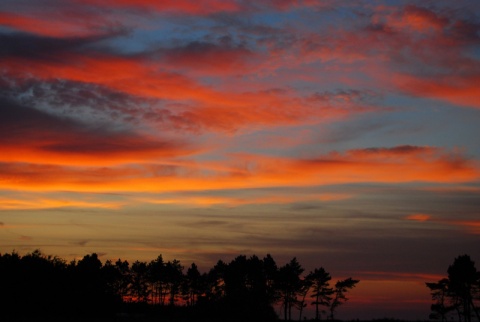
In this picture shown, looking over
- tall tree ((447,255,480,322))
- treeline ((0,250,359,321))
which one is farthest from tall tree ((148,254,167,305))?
tall tree ((447,255,480,322))

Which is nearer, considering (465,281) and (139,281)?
(465,281)

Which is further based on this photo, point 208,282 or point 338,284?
point 208,282

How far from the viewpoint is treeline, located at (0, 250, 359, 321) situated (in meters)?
108

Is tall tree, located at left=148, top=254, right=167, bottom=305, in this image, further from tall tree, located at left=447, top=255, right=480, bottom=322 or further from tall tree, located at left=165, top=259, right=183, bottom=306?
tall tree, located at left=447, top=255, right=480, bottom=322

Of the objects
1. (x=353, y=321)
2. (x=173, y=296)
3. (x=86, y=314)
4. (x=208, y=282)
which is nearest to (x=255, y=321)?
(x=353, y=321)

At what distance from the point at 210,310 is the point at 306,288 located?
3233 cm

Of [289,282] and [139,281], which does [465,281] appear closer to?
[289,282]

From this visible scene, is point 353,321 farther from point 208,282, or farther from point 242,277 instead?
point 208,282

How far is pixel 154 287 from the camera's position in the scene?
179m

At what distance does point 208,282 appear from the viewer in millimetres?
166375

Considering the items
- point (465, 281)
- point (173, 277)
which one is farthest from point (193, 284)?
point (465, 281)

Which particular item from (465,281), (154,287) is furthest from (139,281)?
(465,281)

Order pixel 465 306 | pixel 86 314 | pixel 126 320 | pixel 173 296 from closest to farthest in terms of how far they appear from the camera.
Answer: pixel 126 320 < pixel 86 314 < pixel 465 306 < pixel 173 296

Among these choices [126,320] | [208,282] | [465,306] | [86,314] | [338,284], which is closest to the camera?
[126,320]
